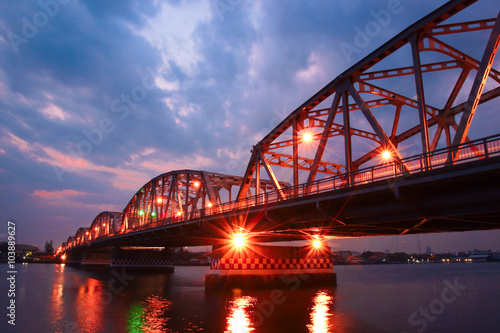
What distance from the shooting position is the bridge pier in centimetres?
3441

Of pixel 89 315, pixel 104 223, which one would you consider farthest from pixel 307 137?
pixel 104 223

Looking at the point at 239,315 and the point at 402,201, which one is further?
the point at 239,315

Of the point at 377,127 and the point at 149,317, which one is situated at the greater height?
the point at 377,127

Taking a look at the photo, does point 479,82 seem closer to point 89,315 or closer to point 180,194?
point 89,315

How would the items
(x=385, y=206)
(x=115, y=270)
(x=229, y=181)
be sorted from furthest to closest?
1. (x=115, y=270)
2. (x=229, y=181)
3. (x=385, y=206)

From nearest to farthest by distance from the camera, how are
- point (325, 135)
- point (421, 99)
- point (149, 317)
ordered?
point (149, 317)
point (421, 99)
point (325, 135)

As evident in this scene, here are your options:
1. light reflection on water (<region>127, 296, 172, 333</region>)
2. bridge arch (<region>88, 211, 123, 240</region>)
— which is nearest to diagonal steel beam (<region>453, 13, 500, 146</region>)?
light reflection on water (<region>127, 296, 172, 333</region>)

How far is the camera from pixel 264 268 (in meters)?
35.6

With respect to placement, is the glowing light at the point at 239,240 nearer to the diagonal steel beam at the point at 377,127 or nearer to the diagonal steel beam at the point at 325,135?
the diagonal steel beam at the point at 325,135

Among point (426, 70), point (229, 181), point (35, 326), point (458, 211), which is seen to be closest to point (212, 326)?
point (35, 326)

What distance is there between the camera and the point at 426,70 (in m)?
24.3

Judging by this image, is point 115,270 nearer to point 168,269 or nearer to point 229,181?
point 168,269

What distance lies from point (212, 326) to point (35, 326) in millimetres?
8838

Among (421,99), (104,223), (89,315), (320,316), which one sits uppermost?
(421,99)
